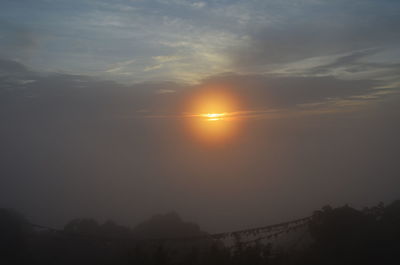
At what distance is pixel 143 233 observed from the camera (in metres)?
43.7

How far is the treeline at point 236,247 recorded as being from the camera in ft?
74.1

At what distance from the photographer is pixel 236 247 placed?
2350 centimetres

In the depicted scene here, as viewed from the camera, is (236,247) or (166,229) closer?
(236,247)

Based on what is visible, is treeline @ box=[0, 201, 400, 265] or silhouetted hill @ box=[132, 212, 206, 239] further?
silhouetted hill @ box=[132, 212, 206, 239]

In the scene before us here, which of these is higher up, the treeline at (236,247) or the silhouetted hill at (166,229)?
the silhouetted hill at (166,229)

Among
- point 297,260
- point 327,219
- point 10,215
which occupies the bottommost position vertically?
point 297,260

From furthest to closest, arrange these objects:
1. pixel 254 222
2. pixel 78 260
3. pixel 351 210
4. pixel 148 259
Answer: pixel 254 222, pixel 78 260, pixel 351 210, pixel 148 259

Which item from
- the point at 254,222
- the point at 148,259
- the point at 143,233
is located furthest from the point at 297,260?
the point at 254,222

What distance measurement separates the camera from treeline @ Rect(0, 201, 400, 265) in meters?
22.6

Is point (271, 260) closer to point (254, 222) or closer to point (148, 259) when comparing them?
point (148, 259)

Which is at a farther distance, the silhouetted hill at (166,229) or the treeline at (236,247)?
the silhouetted hill at (166,229)

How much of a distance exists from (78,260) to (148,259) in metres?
11.8

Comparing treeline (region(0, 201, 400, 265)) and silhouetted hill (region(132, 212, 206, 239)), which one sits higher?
silhouetted hill (region(132, 212, 206, 239))

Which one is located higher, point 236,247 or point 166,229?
point 166,229
